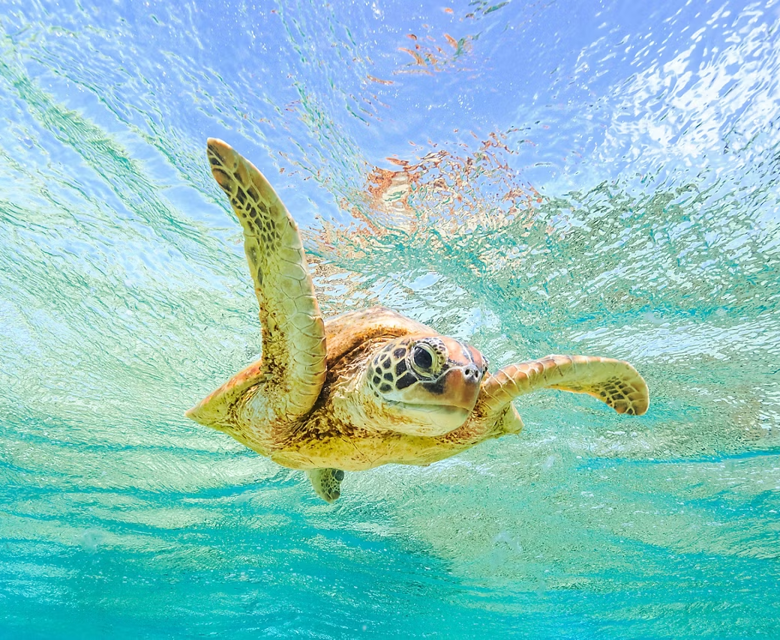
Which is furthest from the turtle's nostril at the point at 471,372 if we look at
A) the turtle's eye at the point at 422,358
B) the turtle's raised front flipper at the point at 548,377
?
the turtle's raised front flipper at the point at 548,377

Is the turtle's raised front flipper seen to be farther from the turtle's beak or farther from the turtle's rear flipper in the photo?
the turtle's rear flipper

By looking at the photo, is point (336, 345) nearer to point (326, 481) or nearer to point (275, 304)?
point (275, 304)

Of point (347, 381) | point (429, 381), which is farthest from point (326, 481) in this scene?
point (429, 381)

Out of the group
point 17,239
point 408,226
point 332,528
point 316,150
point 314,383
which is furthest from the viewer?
point 332,528

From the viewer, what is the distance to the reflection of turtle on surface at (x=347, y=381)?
272 centimetres

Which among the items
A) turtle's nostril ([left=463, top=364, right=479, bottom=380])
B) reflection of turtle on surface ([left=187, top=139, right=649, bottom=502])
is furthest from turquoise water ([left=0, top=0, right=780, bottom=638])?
turtle's nostril ([left=463, top=364, right=479, bottom=380])

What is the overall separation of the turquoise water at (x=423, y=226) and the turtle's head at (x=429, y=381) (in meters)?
2.43

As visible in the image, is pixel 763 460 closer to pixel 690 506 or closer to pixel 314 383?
pixel 690 506

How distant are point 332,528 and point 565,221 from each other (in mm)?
12699

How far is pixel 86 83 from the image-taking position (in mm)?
4238

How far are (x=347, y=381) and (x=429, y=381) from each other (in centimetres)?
105

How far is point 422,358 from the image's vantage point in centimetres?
268

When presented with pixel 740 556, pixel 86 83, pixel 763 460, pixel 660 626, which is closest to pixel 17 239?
pixel 86 83

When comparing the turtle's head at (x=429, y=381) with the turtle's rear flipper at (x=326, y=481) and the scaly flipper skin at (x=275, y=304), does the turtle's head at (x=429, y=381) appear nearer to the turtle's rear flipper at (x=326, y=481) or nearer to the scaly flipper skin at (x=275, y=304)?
the scaly flipper skin at (x=275, y=304)
